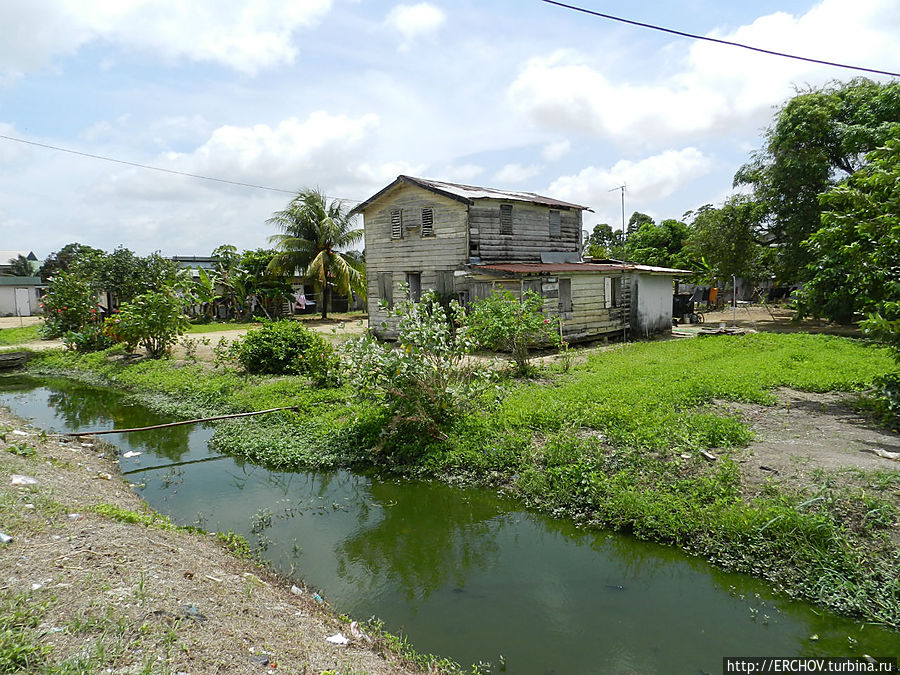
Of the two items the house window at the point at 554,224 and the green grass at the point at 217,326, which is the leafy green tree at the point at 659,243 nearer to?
the house window at the point at 554,224

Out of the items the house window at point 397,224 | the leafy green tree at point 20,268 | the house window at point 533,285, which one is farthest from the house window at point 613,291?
the leafy green tree at point 20,268

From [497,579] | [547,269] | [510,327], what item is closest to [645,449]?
[497,579]

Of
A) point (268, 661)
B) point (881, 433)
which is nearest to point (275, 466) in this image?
point (268, 661)

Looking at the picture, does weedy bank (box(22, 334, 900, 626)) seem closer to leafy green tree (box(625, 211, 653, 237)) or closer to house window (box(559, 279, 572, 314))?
house window (box(559, 279, 572, 314))

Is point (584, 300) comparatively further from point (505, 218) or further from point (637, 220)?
point (637, 220)

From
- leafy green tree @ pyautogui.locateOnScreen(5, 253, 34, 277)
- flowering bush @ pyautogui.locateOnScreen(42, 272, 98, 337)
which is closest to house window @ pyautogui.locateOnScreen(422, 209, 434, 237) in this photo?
flowering bush @ pyautogui.locateOnScreen(42, 272, 98, 337)

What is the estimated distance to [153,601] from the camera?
12.1 feet

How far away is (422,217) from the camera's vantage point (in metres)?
18.8

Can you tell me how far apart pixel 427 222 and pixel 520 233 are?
334 centimetres

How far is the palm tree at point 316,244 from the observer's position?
29.1m

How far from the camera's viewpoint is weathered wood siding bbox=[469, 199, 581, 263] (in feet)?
58.8

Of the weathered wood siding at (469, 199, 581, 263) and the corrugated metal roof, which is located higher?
the weathered wood siding at (469, 199, 581, 263)

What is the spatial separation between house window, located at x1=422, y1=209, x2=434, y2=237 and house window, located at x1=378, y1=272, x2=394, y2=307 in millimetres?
2232

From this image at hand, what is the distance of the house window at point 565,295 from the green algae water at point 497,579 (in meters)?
11.0
